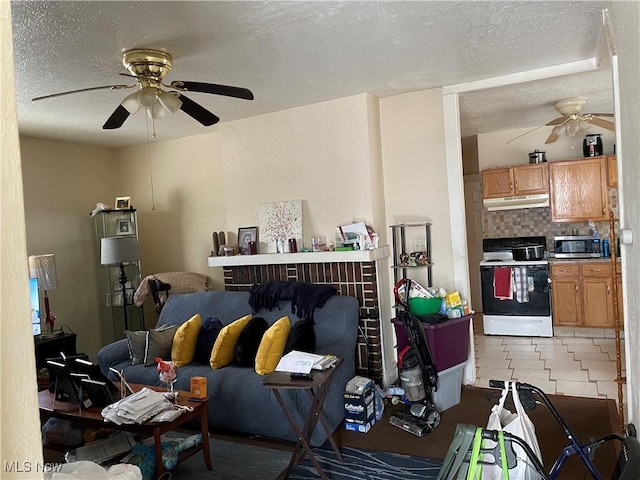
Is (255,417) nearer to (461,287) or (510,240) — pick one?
(461,287)

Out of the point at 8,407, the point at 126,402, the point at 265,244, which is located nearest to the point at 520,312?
the point at 265,244

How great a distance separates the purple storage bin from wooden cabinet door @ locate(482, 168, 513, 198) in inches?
103

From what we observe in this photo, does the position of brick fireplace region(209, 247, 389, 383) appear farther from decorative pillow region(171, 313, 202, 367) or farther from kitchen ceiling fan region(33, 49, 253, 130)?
kitchen ceiling fan region(33, 49, 253, 130)

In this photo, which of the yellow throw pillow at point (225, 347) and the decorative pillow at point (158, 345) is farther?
the decorative pillow at point (158, 345)

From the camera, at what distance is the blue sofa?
308cm

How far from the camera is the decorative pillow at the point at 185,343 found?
12.1 feet

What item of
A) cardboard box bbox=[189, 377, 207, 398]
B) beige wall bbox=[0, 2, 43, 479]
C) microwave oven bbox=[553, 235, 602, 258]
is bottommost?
cardboard box bbox=[189, 377, 207, 398]

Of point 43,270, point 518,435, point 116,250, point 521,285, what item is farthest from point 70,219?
point 521,285

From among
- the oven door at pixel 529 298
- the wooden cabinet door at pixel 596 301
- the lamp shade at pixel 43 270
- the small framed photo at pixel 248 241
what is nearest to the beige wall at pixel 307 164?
the small framed photo at pixel 248 241

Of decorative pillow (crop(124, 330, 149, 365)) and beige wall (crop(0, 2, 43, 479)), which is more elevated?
beige wall (crop(0, 2, 43, 479))

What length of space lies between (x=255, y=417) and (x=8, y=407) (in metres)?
2.71

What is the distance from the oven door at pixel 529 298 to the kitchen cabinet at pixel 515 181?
0.93 meters

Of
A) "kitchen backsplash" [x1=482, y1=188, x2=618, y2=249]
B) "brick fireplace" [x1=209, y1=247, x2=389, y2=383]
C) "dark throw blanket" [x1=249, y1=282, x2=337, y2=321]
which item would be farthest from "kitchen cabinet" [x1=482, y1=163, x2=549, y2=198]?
"dark throw blanket" [x1=249, y1=282, x2=337, y2=321]

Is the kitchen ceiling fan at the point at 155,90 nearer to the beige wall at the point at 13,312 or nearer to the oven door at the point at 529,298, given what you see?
the beige wall at the point at 13,312
